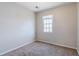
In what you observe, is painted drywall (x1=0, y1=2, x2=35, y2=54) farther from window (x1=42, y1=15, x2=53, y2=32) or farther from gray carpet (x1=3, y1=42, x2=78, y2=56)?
window (x1=42, y1=15, x2=53, y2=32)

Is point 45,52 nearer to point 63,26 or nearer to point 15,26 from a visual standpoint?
point 63,26

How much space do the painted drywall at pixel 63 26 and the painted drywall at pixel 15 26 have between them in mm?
551

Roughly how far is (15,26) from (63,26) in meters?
1.77

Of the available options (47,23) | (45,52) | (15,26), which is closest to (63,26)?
(47,23)

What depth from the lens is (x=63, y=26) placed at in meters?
2.90

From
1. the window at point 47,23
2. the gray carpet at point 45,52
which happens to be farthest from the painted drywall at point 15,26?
the window at point 47,23

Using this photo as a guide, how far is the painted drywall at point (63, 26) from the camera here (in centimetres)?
261

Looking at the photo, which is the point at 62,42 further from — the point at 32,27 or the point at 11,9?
the point at 11,9

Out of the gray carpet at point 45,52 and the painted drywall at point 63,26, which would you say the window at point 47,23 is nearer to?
the painted drywall at point 63,26

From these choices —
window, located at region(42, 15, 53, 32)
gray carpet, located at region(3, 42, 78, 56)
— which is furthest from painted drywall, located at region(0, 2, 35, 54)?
window, located at region(42, 15, 53, 32)

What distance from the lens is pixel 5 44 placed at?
235 cm

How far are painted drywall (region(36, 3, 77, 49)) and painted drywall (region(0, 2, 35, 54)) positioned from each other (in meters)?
0.55

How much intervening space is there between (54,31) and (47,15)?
2.51ft

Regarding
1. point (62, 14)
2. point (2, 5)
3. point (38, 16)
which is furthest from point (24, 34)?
point (62, 14)
